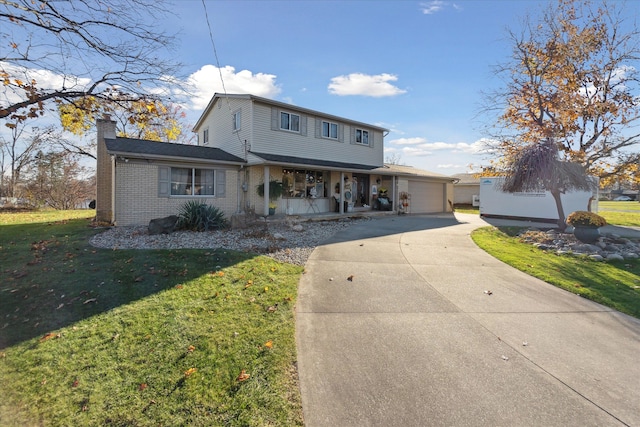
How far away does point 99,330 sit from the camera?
371 cm

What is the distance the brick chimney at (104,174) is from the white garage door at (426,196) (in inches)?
694

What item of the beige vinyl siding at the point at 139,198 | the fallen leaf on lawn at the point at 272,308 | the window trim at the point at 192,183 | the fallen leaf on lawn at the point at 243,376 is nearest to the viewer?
the fallen leaf on lawn at the point at 243,376

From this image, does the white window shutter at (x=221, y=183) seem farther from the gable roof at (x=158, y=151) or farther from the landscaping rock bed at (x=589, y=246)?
the landscaping rock bed at (x=589, y=246)

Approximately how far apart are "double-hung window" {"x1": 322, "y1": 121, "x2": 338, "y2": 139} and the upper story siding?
0.14 metres

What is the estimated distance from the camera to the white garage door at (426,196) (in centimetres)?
2211

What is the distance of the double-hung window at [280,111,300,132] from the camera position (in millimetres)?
15875

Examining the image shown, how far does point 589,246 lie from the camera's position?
31.6 feet

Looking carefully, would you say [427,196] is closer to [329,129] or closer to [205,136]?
[329,129]

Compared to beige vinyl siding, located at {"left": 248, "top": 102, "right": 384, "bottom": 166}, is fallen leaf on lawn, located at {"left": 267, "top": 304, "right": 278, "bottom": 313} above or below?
below

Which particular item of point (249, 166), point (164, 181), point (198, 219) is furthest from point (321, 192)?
point (198, 219)

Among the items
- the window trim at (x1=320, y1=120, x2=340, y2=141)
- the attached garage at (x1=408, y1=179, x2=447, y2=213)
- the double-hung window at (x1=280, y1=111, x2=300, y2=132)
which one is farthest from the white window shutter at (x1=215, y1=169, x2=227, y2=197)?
the attached garage at (x1=408, y1=179, x2=447, y2=213)

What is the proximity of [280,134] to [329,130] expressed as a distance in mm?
3585

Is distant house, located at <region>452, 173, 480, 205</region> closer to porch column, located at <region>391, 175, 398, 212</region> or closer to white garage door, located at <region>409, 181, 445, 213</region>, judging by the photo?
white garage door, located at <region>409, 181, 445, 213</region>

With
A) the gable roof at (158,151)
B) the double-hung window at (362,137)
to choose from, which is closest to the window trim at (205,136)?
the gable roof at (158,151)
